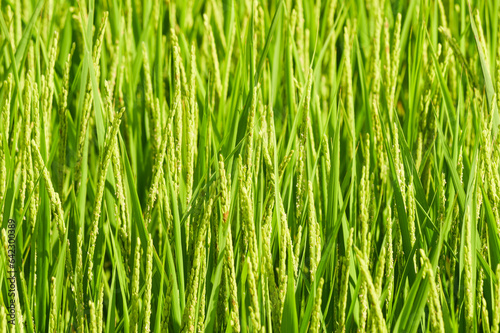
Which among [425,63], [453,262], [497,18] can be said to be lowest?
[453,262]

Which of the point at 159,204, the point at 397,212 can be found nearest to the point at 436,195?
the point at 397,212

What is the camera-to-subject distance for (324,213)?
112 centimetres

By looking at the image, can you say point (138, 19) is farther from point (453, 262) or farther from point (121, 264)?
point (453, 262)

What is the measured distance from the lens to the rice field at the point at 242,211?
2.80 feet

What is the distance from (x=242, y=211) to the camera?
30.0 inches

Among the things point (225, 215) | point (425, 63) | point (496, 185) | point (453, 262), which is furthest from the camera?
point (425, 63)

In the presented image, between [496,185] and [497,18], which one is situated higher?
[497,18]

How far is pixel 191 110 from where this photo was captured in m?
1.01

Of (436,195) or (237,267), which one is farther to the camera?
(436,195)

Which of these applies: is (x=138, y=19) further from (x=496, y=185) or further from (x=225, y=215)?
(x=496, y=185)

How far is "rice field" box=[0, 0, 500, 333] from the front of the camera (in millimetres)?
854

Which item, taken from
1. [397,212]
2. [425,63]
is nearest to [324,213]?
[397,212]

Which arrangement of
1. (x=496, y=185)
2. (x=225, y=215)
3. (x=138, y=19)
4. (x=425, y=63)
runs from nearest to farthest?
(x=225, y=215), (x=496, y=185), (x=425, y=63), (x=138, y=19)

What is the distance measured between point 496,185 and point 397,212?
0.18 meters
